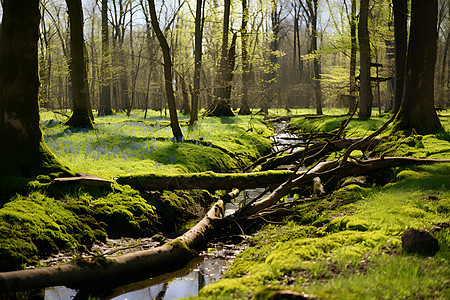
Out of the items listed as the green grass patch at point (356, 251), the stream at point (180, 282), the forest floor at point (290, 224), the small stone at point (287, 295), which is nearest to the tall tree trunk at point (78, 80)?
the forest floor at point (290, 224)

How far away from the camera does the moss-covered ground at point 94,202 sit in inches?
205

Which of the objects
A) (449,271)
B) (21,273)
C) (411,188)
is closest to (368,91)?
(411,188)

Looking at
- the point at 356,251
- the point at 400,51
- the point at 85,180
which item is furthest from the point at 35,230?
the point at 400,51

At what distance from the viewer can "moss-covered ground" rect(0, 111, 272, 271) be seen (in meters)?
5.20

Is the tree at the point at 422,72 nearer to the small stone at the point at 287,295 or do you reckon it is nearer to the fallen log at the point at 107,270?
the fallen log at the point at 107,270

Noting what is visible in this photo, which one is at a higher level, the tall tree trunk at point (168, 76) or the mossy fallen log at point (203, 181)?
the tall tree trunk at point (168, 76)

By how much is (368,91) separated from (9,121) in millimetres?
17599

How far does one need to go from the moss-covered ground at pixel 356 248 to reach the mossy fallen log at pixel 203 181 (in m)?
0.82

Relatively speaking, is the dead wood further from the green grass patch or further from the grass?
the green grass patch

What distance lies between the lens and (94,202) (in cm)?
662

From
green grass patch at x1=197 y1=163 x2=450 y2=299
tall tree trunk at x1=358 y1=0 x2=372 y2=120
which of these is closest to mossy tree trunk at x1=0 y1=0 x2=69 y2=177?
green grass patch at x1=197 y1=163 x2=450 y2=299

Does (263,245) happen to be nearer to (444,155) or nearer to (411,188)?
(411,188)

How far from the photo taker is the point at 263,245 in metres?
5.55

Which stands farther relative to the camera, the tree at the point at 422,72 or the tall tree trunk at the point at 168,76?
the tall tree trunk at the point at 168,76
